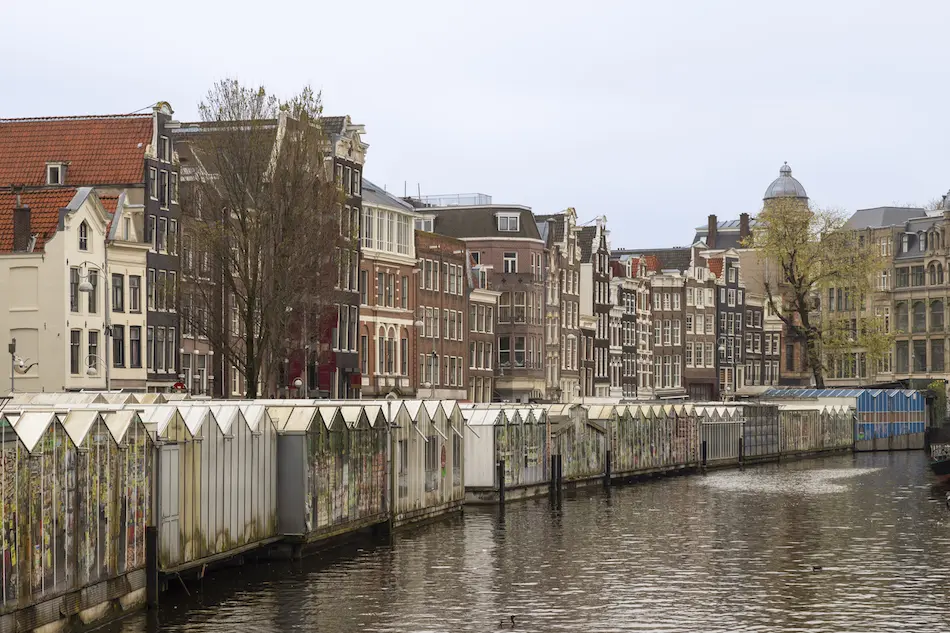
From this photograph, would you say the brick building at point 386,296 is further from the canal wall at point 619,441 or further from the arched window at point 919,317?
the arched window at point 919,317

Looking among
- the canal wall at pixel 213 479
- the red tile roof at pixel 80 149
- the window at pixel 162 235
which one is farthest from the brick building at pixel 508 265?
the canal wall at pixel 213 479

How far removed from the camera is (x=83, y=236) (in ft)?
247

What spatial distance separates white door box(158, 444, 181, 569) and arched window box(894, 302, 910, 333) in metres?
133

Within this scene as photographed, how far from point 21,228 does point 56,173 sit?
5.54m

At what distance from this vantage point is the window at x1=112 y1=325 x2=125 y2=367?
76125 millimetres

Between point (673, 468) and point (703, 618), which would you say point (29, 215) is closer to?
point (673, 468)

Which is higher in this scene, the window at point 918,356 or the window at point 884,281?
the window at point 884,281

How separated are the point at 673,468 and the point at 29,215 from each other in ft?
102

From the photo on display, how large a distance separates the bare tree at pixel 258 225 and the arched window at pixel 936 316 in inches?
3809

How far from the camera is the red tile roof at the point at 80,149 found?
259ft

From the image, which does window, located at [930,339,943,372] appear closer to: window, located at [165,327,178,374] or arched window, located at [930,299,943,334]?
arched window, located at [930,299,943,334]

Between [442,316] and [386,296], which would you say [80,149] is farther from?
[442,316]

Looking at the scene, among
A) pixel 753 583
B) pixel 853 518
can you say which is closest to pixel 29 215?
pixel 853 518

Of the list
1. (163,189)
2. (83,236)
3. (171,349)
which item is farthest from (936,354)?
(83,236)
